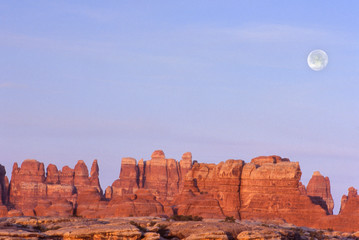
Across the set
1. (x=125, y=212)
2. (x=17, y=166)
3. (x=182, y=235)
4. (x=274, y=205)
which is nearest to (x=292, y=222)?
(x=274, y=205)

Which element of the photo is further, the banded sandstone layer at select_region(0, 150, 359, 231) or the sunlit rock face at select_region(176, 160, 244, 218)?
the sunlit rock face at select_region(176, 160, 244, 218)

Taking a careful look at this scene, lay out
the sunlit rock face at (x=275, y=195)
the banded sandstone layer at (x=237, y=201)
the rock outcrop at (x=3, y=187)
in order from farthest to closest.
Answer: the rock outcrop at (x=3, y=187)
the sunlit rock face at (x=275, y=195)
the banded sandstone layer at (x=237, y=201)

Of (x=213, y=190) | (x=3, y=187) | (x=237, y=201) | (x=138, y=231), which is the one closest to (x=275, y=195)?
(x=237, y=201)

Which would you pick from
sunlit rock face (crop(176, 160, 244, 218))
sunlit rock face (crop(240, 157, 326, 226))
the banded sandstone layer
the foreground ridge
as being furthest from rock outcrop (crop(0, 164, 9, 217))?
the foreground ridge

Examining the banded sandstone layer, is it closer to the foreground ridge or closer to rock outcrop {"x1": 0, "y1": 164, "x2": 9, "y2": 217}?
rock outcrop {"x1": 0, "y1": 164, "x2": 9, "y2": 217}

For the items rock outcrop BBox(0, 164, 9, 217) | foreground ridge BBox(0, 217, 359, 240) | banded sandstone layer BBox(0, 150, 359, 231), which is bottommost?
foreground ridge BBox(0, 217, 359, 240)

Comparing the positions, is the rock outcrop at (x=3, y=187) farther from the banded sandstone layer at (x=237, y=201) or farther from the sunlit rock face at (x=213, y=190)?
the sunlit rock face at (x=213, y=190)

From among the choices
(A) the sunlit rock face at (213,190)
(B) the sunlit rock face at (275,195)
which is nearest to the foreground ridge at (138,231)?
(B) the sunlit rock face at (275,195)

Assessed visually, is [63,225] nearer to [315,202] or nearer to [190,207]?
[190,207]

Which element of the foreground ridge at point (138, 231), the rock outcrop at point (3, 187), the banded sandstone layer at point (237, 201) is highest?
the rock outcrop at point (3, 187)

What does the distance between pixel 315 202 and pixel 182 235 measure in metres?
84.6

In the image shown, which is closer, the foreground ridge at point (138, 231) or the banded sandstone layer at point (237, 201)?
the foreground ridge at point (138, 231)

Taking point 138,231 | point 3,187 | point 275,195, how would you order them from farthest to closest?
1. point 3,187
2. point 275,195
3. point 138,231

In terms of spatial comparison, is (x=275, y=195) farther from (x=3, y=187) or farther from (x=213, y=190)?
(x=3, y=187)
